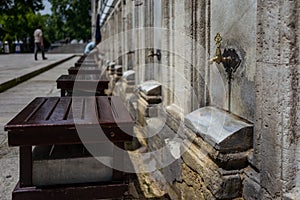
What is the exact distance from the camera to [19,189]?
2.56 meters

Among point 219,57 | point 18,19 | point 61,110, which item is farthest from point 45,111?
point 18,19

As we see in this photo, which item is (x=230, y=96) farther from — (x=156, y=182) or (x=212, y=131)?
(x=156, y=182)

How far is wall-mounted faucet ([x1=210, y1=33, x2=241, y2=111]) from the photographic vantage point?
→ 243 centimetres

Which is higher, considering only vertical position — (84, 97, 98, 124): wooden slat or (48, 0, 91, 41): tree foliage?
(48, 0, 91, 41): tree foliage

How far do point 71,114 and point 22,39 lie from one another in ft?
141

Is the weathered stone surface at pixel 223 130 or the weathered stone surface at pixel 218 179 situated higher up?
the weathered stone surface at pixel 223 130

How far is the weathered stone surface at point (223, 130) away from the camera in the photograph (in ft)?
7.11

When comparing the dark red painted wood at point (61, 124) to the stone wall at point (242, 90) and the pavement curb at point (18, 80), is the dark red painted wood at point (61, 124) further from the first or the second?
the pavement curb at point (18, 80)

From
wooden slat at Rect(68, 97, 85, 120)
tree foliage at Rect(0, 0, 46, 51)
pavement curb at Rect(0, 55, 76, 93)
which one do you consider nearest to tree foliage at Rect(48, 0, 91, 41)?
tree foliage at Rect(0, 0, 46, 51)

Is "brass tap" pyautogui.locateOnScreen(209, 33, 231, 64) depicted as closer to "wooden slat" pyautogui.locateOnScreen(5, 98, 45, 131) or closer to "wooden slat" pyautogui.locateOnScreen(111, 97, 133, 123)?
"wooden slat" pyautogui.locateOnScreen(111, 97, 133, 123)

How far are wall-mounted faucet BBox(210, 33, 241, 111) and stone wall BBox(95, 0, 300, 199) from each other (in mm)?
46

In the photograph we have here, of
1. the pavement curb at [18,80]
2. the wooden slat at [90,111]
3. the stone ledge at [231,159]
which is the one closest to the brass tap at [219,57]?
the stone ledge at [231,159]

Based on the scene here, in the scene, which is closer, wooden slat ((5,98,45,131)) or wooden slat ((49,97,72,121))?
wooden slat ((5,98,45,131))

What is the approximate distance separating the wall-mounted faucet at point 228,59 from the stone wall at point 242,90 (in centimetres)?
5
